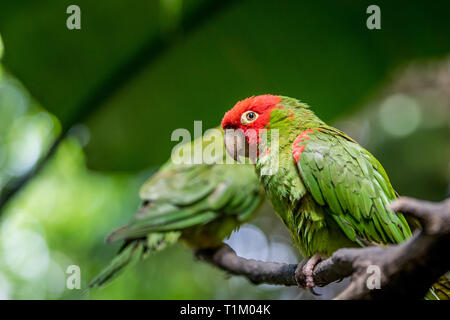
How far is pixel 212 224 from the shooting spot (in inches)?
41.4

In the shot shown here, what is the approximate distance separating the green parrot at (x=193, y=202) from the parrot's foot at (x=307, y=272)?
0.33 metres

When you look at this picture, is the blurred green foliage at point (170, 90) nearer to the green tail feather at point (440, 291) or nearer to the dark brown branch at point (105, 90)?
the dark brown branch at point (105, 90)

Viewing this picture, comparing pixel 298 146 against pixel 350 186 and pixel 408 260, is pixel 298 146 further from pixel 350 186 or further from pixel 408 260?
pixel 408 260

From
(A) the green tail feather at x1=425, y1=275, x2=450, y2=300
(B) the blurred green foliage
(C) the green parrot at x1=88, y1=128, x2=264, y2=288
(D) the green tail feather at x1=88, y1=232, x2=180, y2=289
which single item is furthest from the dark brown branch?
(A) the green tail feather at x1=425, y1=275, x2=450, y2=300

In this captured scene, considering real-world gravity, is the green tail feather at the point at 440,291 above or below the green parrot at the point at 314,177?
below

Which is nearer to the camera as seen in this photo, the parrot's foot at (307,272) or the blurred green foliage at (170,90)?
the parrot's foot at (307,272)

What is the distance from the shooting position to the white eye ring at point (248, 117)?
1.96ft

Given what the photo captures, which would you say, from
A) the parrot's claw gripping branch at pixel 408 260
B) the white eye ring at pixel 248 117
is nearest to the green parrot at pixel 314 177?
the white eye ring at pixel 248 117

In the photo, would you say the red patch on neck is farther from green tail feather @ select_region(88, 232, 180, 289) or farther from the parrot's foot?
green tail feather @ select_region(88, 232, 180, 289)

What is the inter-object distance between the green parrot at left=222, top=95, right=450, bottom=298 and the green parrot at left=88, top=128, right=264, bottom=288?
25cm

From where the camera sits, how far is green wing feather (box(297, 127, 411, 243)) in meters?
0.55

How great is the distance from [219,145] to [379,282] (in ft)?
1.87
